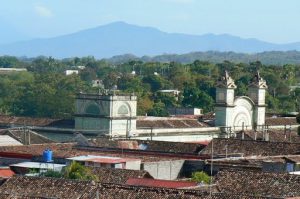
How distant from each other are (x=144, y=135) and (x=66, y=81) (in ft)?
169

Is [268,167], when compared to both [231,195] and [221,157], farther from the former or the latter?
[231,195]

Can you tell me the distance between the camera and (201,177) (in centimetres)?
3819

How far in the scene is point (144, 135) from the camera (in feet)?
201

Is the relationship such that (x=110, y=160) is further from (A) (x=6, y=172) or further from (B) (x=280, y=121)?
(B) (x=280, y=121)

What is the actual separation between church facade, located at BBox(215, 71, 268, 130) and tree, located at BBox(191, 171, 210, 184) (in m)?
25.8

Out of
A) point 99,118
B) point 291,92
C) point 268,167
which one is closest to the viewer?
point 268,167

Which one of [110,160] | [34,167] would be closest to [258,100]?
[110,160]

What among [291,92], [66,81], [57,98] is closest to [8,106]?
[57,98]

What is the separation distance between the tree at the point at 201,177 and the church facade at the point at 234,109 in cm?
2580

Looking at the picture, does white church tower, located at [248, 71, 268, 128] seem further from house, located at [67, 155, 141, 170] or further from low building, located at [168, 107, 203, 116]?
house, located at [67, 155, 141, 170]

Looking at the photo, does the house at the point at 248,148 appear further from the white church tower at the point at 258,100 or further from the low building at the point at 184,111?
the low building at the point at 184,111

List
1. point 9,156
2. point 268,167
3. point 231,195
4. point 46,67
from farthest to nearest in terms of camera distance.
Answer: point 46,67
point 9,156
point 268,167
point 231,195

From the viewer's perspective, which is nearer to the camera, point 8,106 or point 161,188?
point 161,188

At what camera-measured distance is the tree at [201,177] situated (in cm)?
3712
